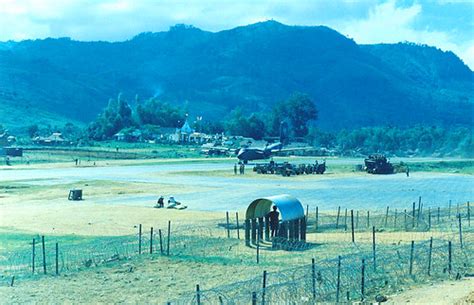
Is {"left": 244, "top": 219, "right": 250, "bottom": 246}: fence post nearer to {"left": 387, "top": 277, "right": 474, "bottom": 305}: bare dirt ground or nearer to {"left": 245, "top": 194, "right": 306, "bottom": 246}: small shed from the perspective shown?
{"left": 245, "top": 194, "right": 306, "bottom": 246}: small shed

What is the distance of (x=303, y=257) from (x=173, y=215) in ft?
61.7

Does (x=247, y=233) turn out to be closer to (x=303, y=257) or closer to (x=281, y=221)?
(x=281, y=221)

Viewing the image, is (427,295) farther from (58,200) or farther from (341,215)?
(58,200)

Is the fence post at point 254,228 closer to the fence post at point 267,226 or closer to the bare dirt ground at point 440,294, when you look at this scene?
the fence post at point 267,226

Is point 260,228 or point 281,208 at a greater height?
point 281,208

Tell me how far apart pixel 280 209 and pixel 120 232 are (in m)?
9.90

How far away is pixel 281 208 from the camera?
31.9 m

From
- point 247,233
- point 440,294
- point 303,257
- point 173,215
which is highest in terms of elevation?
point 247,233

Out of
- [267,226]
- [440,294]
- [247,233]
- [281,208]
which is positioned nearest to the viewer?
[440,294]

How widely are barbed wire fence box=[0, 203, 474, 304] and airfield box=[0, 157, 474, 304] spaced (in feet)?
0.74

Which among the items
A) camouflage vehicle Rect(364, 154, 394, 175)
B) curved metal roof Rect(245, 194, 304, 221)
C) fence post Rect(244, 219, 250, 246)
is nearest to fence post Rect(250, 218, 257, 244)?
fence post Rect(244, 219, 250, 246)

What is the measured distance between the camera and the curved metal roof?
31.9 m

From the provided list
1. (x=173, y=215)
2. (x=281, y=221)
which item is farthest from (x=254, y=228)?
(x=173, y=215)

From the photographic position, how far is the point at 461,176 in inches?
3553
